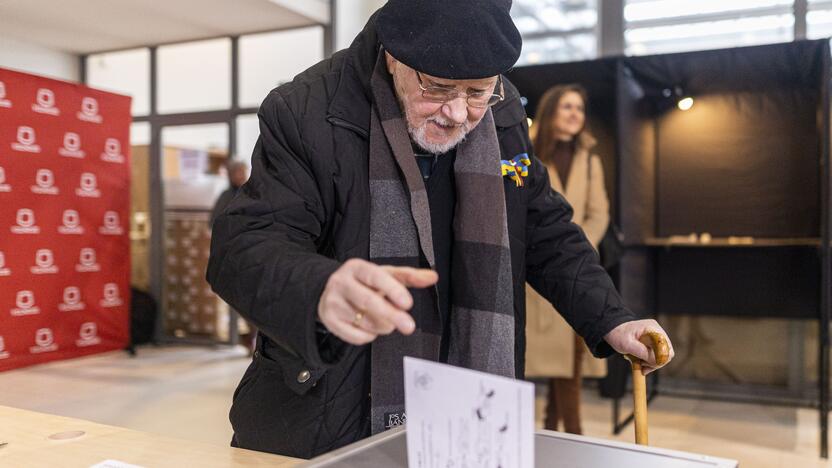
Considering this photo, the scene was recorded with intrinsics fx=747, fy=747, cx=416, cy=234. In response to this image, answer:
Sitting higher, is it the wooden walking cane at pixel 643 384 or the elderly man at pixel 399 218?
the elderly man at pixel 399 218

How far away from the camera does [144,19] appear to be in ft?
20.1

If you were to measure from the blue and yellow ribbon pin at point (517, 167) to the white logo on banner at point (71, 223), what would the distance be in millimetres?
4279

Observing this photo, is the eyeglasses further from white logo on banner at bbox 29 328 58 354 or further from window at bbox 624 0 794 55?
white logo on banner at bbox 29 328 58 354

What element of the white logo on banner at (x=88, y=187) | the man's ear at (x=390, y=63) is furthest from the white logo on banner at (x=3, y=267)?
the man's ear at (x=390, y=63)

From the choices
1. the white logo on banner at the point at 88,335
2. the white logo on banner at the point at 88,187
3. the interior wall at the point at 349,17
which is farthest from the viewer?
the interior wall at the point at 349,17

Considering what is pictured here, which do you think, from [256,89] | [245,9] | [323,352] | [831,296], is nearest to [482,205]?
[323,352]

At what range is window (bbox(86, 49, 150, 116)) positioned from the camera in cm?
707

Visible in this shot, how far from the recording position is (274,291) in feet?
3.30

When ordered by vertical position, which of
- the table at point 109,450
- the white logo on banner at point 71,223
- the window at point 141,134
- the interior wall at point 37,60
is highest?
the interior wall at point 37,60

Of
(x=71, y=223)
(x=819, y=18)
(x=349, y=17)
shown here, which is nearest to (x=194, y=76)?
(x=349, y=17)

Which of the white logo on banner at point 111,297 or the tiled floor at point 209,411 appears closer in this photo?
the tiled floor at point 209,411

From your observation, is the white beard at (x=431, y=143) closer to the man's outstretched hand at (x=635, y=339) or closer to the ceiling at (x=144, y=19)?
the man's outstretched hand at (x=635, y=339)

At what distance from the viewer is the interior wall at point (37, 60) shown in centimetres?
648

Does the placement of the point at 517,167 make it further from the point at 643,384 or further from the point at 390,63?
the point at 643,384
